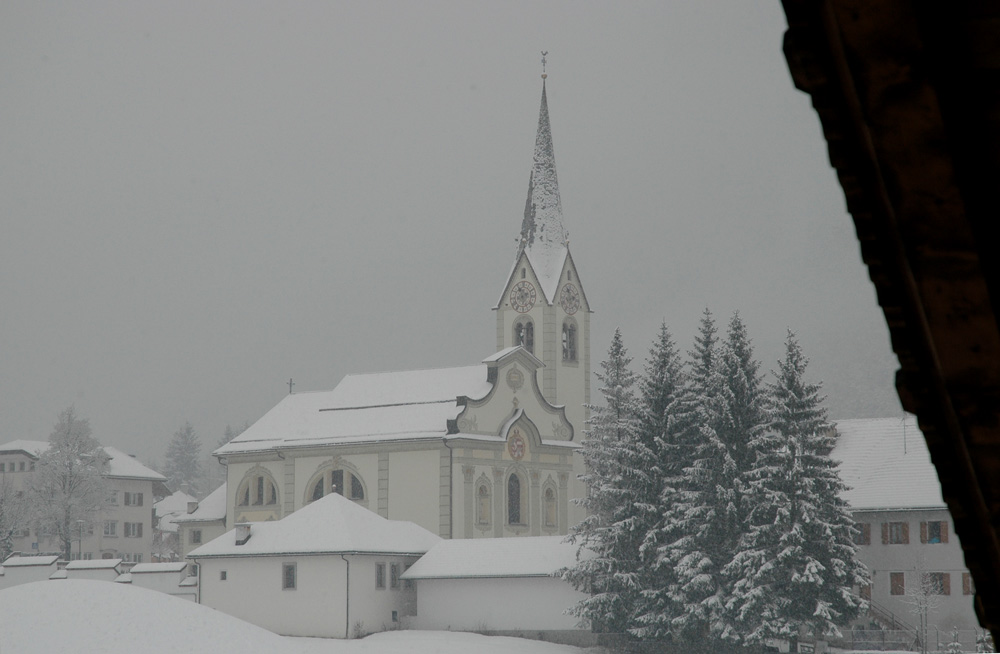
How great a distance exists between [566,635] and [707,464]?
781 centimetres

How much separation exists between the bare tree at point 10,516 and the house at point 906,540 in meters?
47.9

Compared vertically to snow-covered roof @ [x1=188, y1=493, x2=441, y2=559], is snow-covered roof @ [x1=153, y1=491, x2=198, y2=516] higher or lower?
lower

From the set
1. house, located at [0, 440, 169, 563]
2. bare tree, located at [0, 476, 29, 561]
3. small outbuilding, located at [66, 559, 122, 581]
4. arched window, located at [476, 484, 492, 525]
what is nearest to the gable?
arched window, located at [476, 484, 492, 525]

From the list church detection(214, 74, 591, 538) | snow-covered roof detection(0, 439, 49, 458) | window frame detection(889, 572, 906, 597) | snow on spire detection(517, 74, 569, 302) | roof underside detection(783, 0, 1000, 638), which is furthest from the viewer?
snow-covered roof detection(0, 439, 49, 458)

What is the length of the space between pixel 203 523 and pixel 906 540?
37172 mm

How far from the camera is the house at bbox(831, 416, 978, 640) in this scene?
4175 cm

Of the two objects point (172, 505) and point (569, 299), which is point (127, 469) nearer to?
point (172, 505)

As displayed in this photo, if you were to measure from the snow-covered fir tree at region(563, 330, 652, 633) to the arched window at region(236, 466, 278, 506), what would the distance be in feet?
73.5

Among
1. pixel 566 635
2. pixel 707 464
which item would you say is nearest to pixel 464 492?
pixel 566 635

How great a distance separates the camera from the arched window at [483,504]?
189 ft

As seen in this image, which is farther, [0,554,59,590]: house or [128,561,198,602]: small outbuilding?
[0,554,59,590]: house

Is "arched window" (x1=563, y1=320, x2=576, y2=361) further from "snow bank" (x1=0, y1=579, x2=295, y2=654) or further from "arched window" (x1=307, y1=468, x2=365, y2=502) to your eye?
"snow bank" (x1=0, y1=579, x2=295, y2=654)

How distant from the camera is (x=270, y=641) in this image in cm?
3969

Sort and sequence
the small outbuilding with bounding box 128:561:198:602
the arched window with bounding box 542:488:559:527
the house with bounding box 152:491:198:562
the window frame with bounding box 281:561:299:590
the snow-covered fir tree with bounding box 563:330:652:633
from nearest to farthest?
the snow-covered fir tree with bounding box 563:330:652:633
the window frame with bounding box 281:561:299:590
the small outbuilding with bounding box 128:561:198:602
the arched window with bounding box 542:488:559:527
the house with bounding box 152:491:198:562
